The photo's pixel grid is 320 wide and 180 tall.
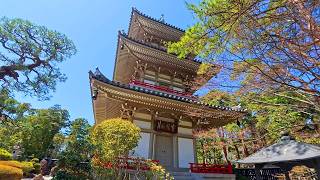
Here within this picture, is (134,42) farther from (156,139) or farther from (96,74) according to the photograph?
(156,139)

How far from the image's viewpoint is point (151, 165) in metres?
8.98

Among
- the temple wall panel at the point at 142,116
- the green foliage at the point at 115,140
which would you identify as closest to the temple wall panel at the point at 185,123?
the temple wall panel at the point at 142,116

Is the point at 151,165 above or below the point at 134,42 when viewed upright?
below

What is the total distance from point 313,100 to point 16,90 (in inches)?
855

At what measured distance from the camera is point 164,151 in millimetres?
11461

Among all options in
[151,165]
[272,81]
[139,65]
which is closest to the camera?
[272,81]

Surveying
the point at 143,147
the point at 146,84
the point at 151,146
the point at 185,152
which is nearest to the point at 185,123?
the point at 185,152

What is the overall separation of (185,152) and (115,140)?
16.0 feet

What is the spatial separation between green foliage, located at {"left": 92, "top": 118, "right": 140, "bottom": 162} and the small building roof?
422 cm

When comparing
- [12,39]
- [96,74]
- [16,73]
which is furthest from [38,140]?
[96,74]

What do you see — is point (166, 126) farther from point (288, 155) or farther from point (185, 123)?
point (288, 155)

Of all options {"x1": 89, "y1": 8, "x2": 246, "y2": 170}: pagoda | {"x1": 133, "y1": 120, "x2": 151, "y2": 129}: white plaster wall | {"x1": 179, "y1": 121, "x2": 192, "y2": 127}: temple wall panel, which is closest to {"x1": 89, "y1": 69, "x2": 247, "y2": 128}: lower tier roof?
{"x1": 89, "y1": 8, "x2": 246, "y2": 170}: pagoda

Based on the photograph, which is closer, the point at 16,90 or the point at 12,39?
the point at 12,39

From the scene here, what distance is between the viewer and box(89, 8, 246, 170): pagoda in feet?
33.6
